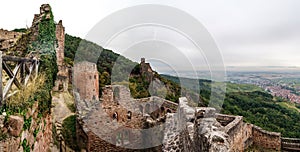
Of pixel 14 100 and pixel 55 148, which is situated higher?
pixel 14 100

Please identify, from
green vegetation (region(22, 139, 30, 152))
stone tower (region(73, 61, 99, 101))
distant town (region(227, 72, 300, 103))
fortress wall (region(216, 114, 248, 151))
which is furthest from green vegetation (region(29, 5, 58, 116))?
distant town (region(227, 72, 300, 103))

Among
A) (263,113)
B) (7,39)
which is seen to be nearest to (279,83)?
(263,113)

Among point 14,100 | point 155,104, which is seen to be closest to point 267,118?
point 155,104

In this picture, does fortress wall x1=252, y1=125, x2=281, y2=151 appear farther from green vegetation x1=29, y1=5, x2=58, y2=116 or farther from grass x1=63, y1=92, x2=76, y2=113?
green vegetation x1=29, y1=5, x2=58, y2=116

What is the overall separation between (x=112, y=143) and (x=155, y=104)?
370 cm

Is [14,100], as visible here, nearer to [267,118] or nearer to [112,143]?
[112,143]

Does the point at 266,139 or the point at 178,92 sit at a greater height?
the point at 178,92

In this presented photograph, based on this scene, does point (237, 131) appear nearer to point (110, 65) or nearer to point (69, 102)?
point (69, 102)

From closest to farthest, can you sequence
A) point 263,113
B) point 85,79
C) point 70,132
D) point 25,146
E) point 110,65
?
1. point 25,146
2. point 70,132
3. point 85,79
4. point 263,113
5. point 110,65

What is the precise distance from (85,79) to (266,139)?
11177 mm

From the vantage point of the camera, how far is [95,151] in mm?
8180

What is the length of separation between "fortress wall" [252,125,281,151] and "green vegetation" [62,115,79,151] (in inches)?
320

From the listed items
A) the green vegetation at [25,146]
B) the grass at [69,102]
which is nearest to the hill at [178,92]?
the grass at [69,102]

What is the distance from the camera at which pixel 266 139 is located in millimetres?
11484
